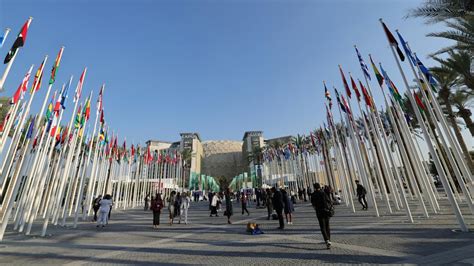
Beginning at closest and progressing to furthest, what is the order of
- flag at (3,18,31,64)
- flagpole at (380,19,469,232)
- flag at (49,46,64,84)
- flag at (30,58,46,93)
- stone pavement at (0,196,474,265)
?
stone pavement at (0,196,474,265) → flagpole at (380,19,469,232) → flag at (3,18,31,64) → flag at (30,58,46,93) → flag at (49,46,64,84)

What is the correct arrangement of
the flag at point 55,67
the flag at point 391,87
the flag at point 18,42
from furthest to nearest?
the flag at point 391,87 → the flag at point 55,67 → the flag at point 18,42

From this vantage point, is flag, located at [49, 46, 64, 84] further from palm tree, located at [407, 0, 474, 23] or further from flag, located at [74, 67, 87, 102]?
palm tree, located at [407, 0, 474, 23]

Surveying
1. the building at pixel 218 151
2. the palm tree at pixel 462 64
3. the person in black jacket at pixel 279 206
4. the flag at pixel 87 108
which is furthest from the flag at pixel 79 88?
the building at pixel 218 151

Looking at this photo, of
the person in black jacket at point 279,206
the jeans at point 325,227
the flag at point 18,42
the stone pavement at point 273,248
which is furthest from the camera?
the person in black jacket at point 279,206

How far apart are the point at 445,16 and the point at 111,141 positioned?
2599 centimetres

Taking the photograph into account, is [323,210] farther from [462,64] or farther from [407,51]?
[462,64]

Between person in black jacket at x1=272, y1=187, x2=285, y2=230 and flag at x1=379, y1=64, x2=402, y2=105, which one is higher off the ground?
flag at x1=379, y1=64, x2=402, y2=105

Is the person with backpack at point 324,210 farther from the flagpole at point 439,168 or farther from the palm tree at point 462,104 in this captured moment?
the palm tree at point 462,104

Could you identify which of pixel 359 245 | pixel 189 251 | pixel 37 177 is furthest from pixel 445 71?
pixel 37 177

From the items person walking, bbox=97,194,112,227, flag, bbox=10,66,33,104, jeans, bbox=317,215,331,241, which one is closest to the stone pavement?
jeans, bbox=317,215,331,241

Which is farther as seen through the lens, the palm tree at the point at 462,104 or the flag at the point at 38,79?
the palm tree at the point at 462,104

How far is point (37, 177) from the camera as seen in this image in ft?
42.4

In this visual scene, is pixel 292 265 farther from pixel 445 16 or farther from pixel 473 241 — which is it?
pixel 445 16

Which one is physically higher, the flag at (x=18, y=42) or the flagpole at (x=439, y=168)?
the flag at (x=18, y=42)
